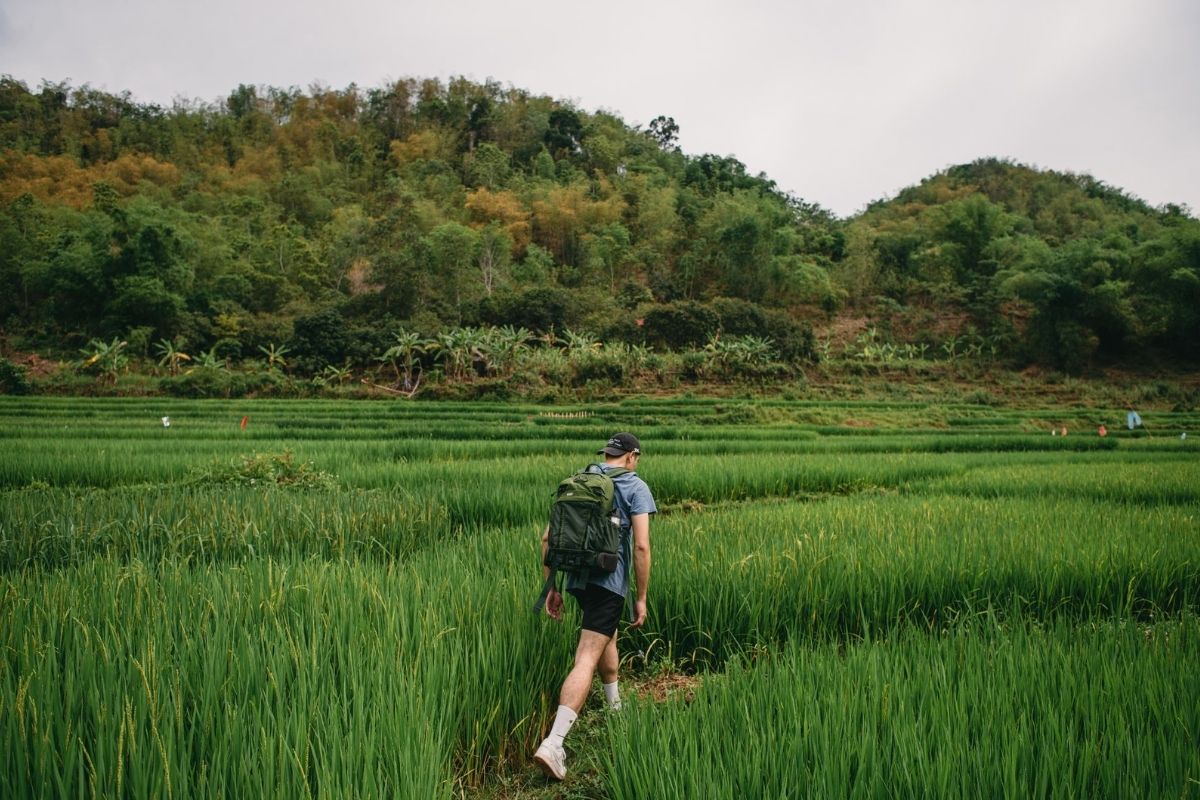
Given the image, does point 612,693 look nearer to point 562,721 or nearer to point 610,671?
point 610,671

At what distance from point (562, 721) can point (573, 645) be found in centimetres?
63

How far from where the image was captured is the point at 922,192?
5606 cm

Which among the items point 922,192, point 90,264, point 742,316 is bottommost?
point 742,316

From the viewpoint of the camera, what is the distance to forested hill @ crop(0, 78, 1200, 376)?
90.6ft

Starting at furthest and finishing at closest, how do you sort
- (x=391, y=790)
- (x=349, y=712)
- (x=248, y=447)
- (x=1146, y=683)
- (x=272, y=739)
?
(x=248, y=447) < (x=1146, y=683) < (x=349, y=712) < (x=391, y=790) < (x=272, y=739)

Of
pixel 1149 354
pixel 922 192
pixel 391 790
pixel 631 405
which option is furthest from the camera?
pixel 922 192

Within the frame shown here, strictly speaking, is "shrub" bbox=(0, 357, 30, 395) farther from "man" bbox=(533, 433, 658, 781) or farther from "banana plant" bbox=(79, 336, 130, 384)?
"man" bbox=(533, 433, 658, 781)

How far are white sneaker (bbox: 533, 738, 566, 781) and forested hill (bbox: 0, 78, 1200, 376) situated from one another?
24.0 meters

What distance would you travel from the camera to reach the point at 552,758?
2271mm

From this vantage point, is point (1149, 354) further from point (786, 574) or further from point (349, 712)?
point (349, 712)

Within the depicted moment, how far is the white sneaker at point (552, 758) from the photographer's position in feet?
7.38

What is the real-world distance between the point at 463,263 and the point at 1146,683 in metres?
33.1

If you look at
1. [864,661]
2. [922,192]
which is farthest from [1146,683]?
[922,192]

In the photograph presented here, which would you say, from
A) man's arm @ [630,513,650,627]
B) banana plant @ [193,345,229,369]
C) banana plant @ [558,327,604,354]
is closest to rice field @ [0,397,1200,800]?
man's arm @ [630,513,650,627]
